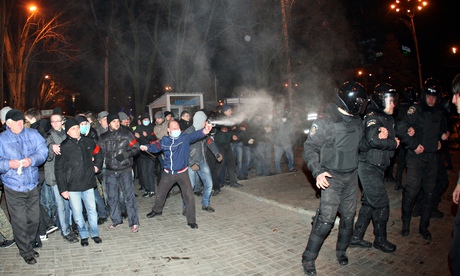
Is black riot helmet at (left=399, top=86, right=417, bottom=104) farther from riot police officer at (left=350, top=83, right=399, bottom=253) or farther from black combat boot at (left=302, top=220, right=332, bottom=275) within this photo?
black combat boot at (left=302, top=220, right=332, bottom=275)

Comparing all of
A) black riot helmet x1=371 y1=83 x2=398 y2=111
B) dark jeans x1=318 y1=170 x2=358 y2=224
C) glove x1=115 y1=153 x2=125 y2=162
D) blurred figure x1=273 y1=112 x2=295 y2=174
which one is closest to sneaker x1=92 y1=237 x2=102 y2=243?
Answer: glove x1=115 y1=153 x2=125 y2=162

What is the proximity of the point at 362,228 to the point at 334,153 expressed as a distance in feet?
4.82

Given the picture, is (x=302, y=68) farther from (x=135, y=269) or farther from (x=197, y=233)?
(x=135, y=269)

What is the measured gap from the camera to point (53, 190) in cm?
549

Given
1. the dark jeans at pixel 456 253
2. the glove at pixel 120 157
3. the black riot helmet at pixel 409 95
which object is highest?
the black riot helmet at pixel 409 95

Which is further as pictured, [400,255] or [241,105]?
[241,105]

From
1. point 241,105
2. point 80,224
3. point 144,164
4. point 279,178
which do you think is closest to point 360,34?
point 241,105

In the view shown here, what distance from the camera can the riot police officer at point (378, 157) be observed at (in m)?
4.30

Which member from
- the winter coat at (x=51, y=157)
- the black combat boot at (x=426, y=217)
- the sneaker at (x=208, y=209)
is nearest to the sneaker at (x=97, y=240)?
the winter coat at (x=51, y=157)

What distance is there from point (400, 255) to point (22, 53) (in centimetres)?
2036

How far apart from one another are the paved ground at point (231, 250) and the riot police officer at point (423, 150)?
0.40 meters

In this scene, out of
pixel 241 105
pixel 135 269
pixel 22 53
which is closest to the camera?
pixel 135 269

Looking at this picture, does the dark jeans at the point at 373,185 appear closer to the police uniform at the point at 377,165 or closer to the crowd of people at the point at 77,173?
the police uniform at the point at 377,165

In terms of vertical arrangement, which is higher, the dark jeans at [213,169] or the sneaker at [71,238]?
the dark jeans at [213,169]
